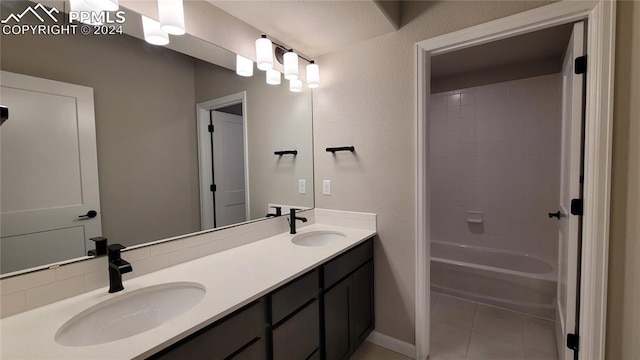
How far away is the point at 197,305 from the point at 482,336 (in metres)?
2.18

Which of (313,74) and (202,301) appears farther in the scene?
(313,74)

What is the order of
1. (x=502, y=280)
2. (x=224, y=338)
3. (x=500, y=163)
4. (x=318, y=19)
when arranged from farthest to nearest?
(x=500, y=163) → (x=502, y=280) → (x=318, y=19) → (x=224, y=338)

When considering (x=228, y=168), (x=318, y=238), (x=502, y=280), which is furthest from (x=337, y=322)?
(x=502, y=280)

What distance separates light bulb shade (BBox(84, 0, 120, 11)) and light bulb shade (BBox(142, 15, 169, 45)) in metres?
0.15

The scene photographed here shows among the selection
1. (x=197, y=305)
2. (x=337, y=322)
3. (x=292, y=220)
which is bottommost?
(x=337, y=322)

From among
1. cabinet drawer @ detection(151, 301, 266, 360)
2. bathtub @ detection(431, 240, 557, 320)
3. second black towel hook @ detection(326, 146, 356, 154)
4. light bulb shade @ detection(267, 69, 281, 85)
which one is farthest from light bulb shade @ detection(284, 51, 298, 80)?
bathtub @ detection(431, 240, 557, 320)

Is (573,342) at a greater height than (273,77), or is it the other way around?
(273,77)

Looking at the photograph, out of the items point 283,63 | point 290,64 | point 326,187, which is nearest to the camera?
point 290,64

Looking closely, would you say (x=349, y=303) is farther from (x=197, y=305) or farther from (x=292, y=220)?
(x=197, y=305)

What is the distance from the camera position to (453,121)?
3.29 m

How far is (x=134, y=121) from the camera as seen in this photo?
1.26 meters

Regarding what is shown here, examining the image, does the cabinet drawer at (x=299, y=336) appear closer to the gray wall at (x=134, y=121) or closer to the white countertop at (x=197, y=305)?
the white countertop at (x=197, y=305)

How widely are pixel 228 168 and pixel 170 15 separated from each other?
0.87 m

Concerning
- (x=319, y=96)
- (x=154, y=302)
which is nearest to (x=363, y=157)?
(x=319, y=96)
